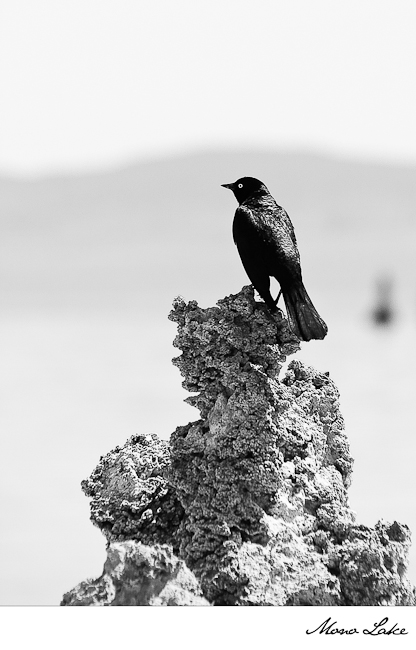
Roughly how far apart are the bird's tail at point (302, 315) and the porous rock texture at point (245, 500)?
0.27ft

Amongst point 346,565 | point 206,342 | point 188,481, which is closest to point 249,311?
point 206,342

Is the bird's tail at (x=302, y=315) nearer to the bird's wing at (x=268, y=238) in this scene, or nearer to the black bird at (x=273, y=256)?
the black bird at (x=273, y=256)

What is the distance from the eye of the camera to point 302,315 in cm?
811

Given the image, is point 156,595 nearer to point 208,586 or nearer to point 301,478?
point 208,586

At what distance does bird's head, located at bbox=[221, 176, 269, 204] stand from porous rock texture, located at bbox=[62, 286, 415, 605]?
850 millimetres

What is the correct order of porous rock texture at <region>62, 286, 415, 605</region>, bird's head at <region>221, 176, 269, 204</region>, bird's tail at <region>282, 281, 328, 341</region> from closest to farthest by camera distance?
porous rock texture at <region>62, 286, 415, 605</region>
bird's tail at <region>282, 281, 328, 341</region>
bird's head at <region>221, 176, 269, 204</region>

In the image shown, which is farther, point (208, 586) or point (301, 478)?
point (301, 478)

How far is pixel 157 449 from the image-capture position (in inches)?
342

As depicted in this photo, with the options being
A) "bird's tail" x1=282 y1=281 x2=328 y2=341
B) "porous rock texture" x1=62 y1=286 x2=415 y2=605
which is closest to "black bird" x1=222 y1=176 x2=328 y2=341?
"bird's tail" x1=282 y1=281 x2=328 y2=341

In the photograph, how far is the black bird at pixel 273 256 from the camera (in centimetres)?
809

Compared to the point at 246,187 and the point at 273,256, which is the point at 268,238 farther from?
the point at 246,187

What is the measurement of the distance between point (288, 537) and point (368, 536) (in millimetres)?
514

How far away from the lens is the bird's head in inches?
339

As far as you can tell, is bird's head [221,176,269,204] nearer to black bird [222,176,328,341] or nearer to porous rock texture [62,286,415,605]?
black bird [222,176,328,341]
